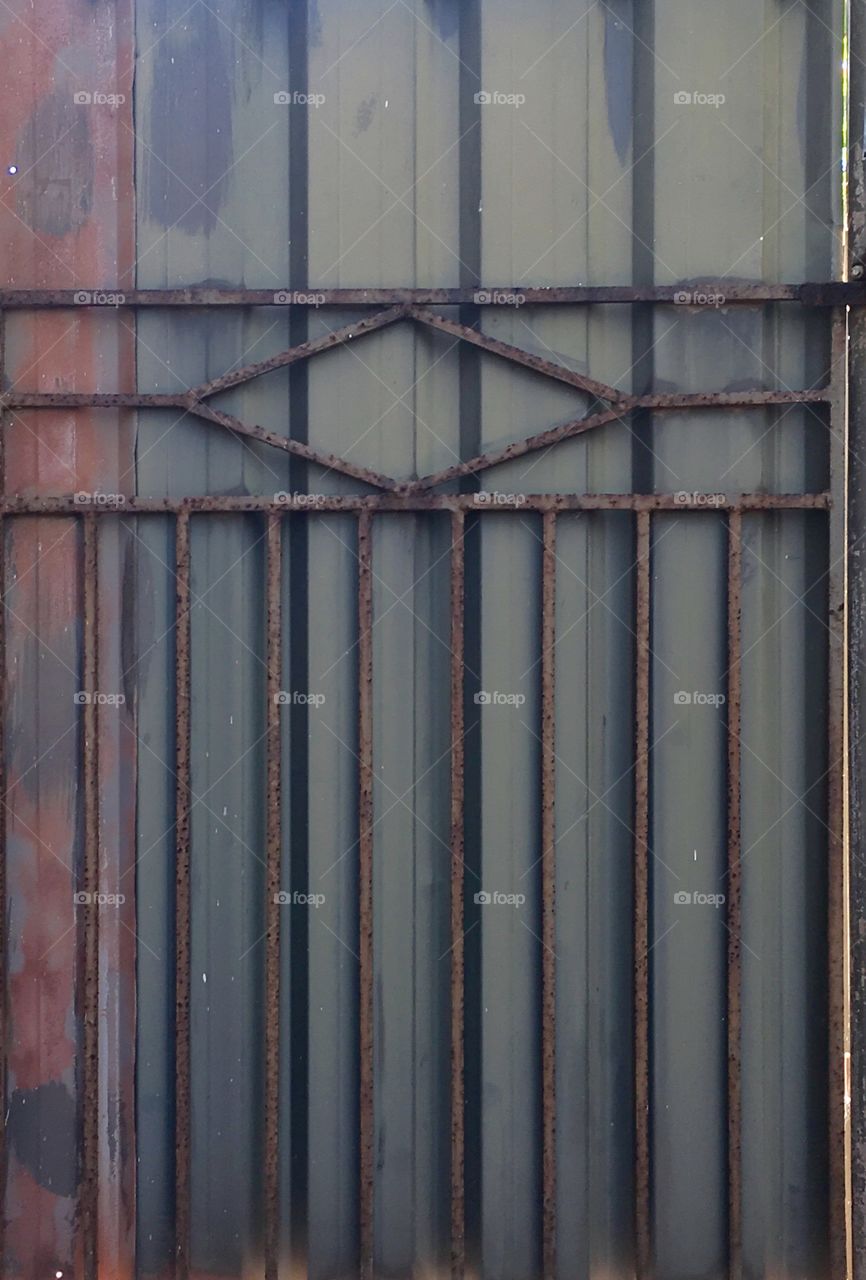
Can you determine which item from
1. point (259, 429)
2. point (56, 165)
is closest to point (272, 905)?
point (259, 429)

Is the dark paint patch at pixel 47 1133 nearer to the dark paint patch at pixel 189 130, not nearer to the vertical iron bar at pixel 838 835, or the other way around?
the vertical iron bar at pixel 838 835

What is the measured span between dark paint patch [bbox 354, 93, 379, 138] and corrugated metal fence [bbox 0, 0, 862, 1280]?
0.01 meters

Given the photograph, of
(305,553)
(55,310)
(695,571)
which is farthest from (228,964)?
(55,310)

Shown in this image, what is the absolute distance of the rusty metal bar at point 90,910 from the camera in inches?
139

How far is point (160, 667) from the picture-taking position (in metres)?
3.61

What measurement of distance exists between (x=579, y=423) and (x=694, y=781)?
1.44 m

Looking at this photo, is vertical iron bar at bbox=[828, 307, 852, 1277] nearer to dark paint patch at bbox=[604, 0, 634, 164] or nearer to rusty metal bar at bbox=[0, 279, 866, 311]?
rusty metal bar at bbox=[0, 279, 866, 311]

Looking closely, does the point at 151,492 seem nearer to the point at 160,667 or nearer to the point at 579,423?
the point at 160,667

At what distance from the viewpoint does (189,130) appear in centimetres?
356


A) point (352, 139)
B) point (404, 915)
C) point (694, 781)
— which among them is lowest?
point (404, 915)

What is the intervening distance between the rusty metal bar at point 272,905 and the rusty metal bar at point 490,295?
0.84m

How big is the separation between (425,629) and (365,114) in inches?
78.7

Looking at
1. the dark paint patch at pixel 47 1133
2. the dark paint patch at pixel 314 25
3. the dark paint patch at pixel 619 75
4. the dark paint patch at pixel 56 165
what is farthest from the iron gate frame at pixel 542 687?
the dark paint patch at pixel 314 25

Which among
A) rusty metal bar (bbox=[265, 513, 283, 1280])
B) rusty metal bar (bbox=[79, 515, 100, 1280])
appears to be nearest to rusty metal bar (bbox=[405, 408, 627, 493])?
rusty metal bar (bbox=[265, 513, 283, 1280])
